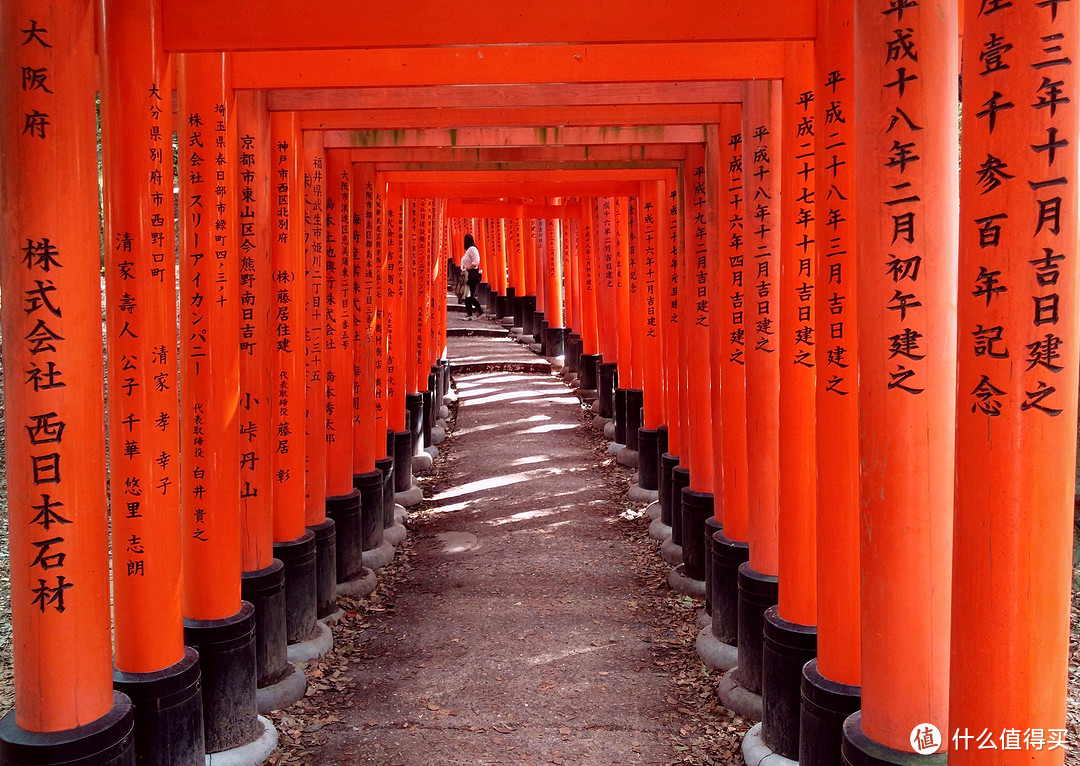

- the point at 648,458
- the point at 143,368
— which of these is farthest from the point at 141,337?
the point at 648,458

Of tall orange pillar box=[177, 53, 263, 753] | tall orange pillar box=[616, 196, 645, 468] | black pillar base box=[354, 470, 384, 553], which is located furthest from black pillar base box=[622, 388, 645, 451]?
tall orange pillar box=[177, 53, 263, 753]

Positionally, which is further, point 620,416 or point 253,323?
point 620,416

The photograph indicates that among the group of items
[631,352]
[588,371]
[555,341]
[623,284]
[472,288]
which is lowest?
[588,371]

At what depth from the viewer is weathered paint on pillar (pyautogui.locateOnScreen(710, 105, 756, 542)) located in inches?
239

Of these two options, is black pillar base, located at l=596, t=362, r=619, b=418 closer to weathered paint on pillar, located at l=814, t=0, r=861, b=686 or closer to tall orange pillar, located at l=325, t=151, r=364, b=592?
tall orange pillar, located at l=325, t=151, r=364, b=592

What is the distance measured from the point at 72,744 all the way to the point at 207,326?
205 centimetres

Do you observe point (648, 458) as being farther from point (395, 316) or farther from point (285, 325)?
point (285, 325)

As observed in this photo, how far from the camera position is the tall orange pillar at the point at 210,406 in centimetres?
494

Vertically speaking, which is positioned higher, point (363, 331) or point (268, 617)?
point (363, 331)

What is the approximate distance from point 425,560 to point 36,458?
527cm

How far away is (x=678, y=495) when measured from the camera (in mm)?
8367

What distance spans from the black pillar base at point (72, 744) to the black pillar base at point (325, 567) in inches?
117

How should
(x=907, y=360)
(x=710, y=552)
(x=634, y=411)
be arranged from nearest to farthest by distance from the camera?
(x=907, y=360)
(x=710, y=552)
(x=634, y=411)

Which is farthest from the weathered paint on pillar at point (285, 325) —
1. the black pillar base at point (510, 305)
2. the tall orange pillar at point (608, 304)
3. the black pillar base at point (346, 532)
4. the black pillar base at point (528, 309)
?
the black pillar base at point (510, 305)
